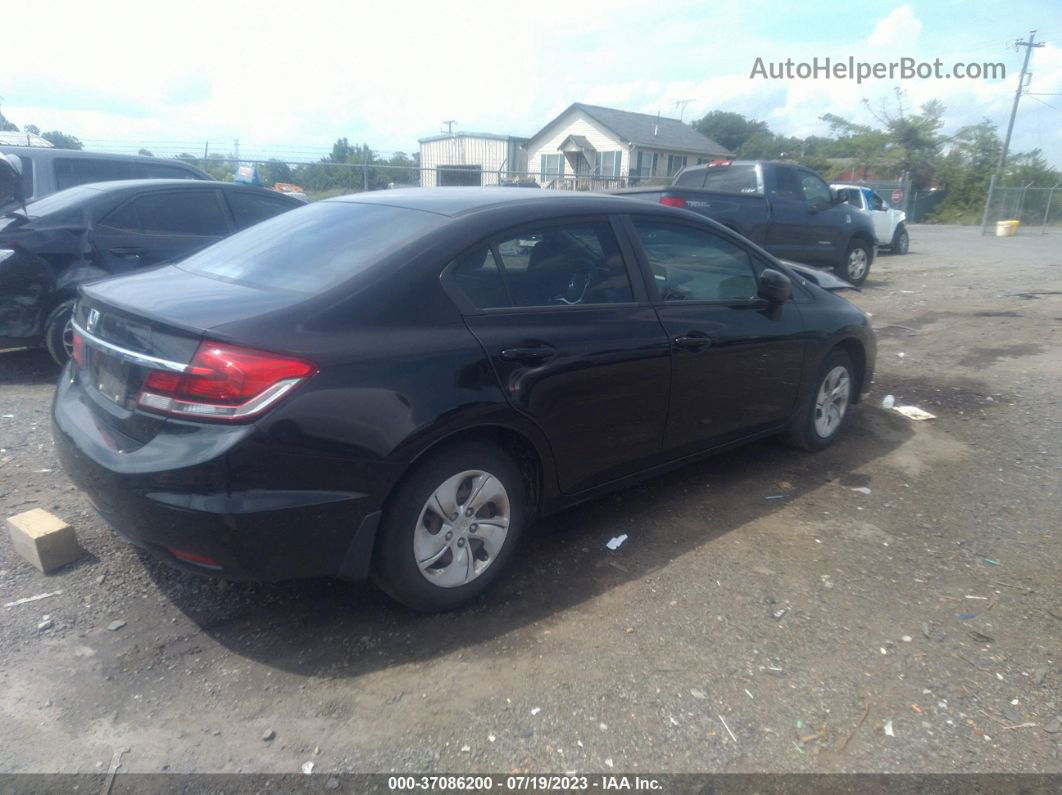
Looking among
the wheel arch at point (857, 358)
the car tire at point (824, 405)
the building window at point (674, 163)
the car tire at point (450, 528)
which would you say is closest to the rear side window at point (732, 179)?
the wheel arch at point (857, 358)

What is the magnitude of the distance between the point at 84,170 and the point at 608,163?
3483cm

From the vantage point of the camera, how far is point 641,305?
3.83 metres

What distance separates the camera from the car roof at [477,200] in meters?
3.51

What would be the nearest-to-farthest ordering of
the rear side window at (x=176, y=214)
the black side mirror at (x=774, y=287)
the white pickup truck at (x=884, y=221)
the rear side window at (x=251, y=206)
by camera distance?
the black side mirror at (x=774, y=287) → the rear side window at (x=176, y=214) → the rear side window at (x=251, y=206) → the white pickup truck at (x=884, y=221)

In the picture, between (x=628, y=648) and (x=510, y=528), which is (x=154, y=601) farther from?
(x=628, y=648)

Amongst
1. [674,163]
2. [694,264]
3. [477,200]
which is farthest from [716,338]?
[674,163]

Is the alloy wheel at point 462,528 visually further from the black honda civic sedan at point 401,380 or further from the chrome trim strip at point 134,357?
the chrome trim strip at point 134,357

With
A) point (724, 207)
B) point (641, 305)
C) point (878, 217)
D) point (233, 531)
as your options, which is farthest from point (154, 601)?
point (878, 217)

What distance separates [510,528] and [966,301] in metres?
10.6

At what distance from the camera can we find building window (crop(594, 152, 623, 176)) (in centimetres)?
4062

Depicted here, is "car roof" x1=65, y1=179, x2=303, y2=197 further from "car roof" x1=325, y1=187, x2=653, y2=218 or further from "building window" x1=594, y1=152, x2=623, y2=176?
"building window" x1=594, y1=152, x2=623, y2=176

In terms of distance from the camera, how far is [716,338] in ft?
13.6

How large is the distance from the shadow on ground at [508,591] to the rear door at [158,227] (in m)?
3.86

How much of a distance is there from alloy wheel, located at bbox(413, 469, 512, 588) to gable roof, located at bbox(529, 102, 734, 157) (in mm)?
39600
